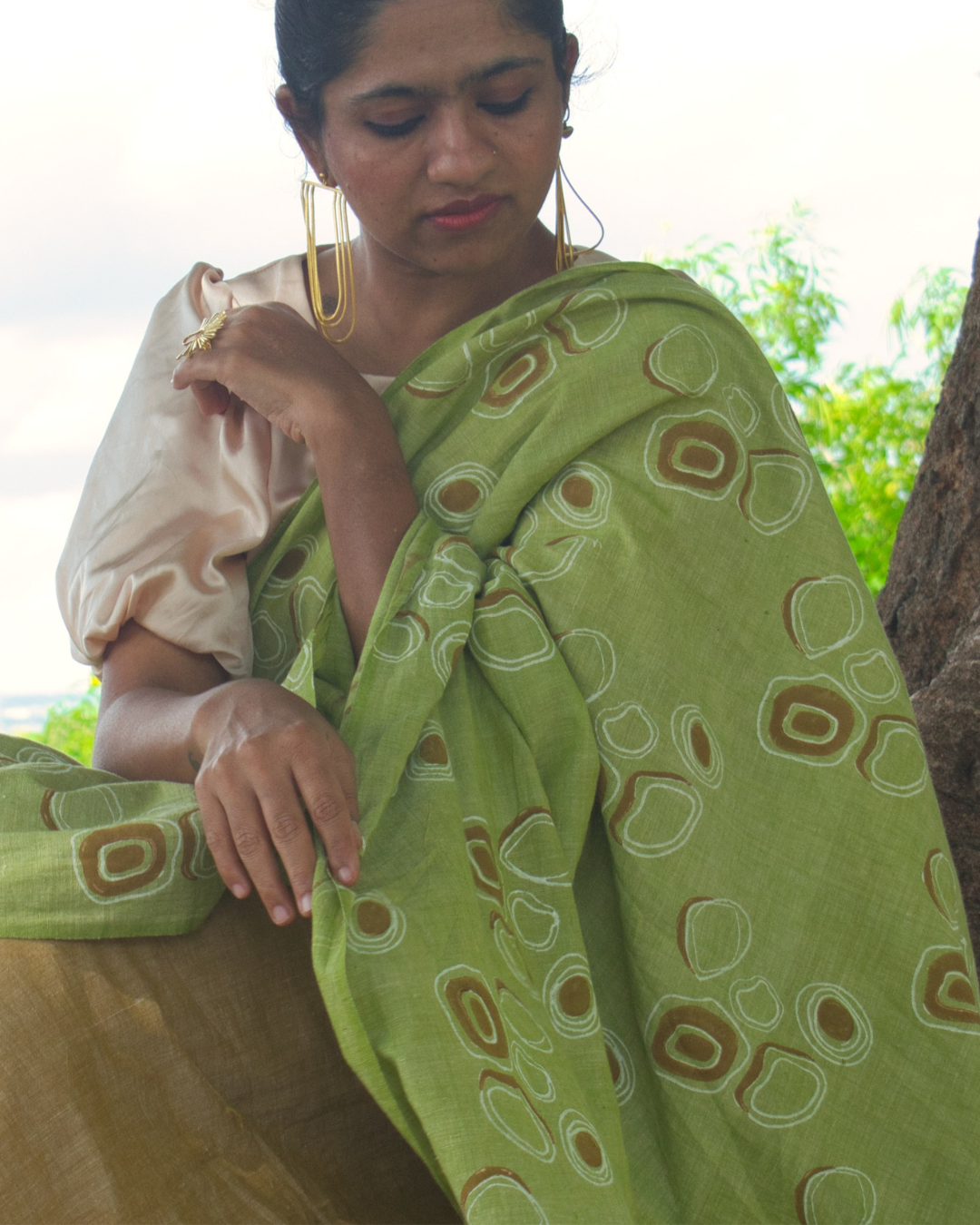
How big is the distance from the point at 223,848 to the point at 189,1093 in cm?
19

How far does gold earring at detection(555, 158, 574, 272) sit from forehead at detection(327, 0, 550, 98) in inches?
8.2

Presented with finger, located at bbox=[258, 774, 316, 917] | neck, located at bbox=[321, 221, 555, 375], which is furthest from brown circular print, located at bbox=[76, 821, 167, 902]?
neck, located at bbox=[321, 221, 555, 375]

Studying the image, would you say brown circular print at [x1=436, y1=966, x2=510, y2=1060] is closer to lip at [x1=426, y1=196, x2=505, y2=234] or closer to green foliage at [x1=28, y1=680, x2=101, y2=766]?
lip at [x1=426, y1=196, x2=505, y2=234]

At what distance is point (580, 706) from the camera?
1.20 meters

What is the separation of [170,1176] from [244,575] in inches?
25.2

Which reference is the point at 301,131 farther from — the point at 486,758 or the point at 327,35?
the point at 486,758

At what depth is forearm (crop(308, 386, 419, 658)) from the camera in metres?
1.27

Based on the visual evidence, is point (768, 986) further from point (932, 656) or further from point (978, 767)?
point (932, 656)

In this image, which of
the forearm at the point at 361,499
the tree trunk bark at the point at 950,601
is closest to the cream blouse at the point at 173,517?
the forearm at the point at 361,499

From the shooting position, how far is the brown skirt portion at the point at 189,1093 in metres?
0.95

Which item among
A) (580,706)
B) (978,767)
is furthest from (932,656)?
(580,706)

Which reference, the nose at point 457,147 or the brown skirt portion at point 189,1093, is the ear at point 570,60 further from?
the brown skirt portion at point 189,1093

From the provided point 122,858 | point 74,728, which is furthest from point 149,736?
point 74,728

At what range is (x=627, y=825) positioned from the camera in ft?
3.87
